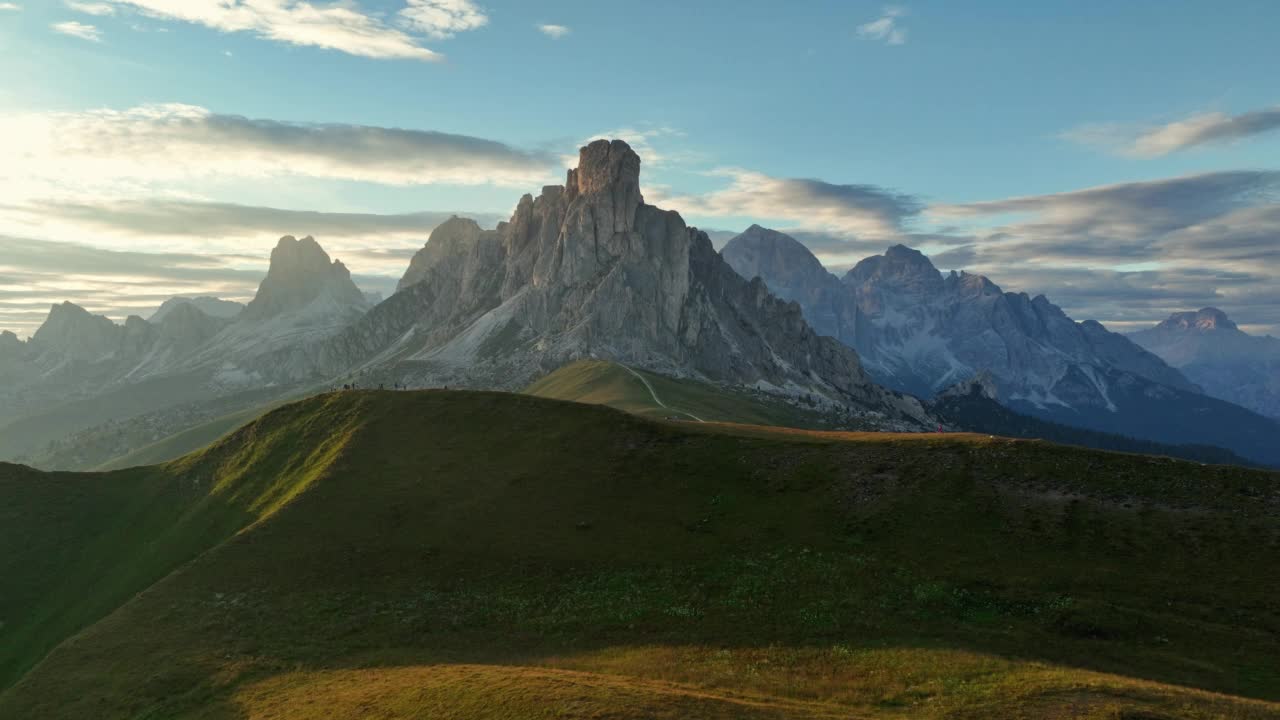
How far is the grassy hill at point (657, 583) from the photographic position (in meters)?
37.3

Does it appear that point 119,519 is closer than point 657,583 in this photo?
No

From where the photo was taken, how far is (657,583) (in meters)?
53.9

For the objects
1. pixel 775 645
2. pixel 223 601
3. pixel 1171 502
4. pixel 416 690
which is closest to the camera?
pixel 416 690

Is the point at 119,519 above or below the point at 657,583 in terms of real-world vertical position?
below

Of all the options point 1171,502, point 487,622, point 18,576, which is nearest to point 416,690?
point 487,622

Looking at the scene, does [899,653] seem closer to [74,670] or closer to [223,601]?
[223,601]

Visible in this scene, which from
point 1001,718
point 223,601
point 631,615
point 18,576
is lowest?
point 18,576

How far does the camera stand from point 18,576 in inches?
3086

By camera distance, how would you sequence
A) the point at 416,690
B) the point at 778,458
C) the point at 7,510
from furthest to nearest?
1. the point at 7,510
2. the point at 778,458
3. the point at 416,690

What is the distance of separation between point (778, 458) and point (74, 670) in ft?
185

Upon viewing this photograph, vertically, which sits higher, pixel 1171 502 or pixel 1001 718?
pixel 1171 502

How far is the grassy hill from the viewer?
3734 centimetres

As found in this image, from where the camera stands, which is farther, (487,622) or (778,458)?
(778,458)

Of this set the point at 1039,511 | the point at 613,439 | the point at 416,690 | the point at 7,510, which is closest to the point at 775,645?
the point at 416,690
